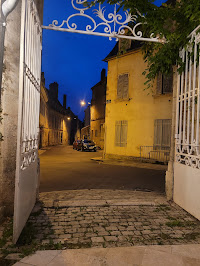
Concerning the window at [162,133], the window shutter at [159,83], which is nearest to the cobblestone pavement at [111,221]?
the window at [162,133]

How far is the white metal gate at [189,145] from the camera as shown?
→ 394cm

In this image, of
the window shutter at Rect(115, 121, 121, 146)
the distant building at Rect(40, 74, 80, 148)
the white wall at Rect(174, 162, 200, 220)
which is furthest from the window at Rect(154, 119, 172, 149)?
the distant building at Rect(40, 74, 80, 148)

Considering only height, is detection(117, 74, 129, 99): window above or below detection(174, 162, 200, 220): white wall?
above

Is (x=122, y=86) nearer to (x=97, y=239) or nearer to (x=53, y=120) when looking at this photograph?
(x=97, y=239)

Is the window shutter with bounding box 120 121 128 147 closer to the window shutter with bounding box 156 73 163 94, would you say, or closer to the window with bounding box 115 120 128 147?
the window with bounding box 115 120 128 147

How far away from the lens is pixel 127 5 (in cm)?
422

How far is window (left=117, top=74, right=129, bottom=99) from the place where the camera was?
14836 millimetres

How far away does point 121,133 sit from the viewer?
49.3 ft

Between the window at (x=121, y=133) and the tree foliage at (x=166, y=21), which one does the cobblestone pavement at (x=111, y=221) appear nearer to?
the tree foliage at (x=166, y=21)

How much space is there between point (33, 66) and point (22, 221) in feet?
8.85

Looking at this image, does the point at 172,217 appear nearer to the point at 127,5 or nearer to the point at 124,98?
the point at 127,5

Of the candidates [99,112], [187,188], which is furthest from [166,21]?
[99,112]

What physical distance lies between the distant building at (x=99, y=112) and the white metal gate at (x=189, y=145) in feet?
72.9

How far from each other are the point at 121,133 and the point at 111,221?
1152 centimetres
